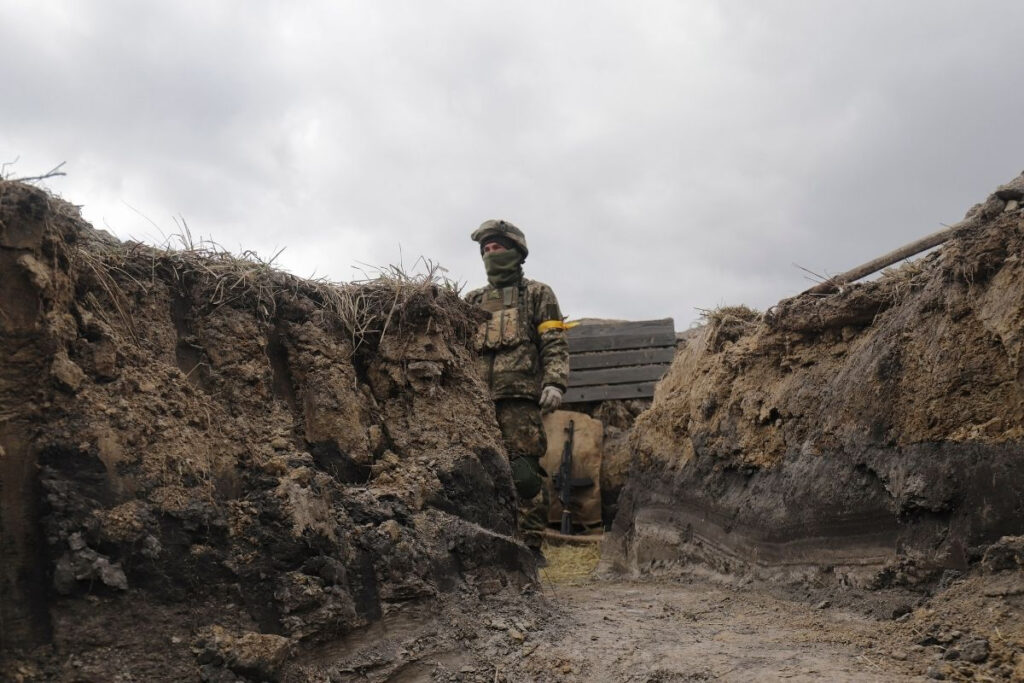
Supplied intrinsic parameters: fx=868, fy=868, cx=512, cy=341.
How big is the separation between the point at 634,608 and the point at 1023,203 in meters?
3.23

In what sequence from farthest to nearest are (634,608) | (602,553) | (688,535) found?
(602,553) → (688,535) → (634,608)

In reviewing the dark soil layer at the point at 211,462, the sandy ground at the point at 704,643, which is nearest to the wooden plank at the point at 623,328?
the sandy ground at the point at 704,643

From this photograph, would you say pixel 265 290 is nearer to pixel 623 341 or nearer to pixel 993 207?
pixel 993 207

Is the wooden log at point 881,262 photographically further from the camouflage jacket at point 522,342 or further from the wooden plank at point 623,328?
the wooden plank at point 623,328

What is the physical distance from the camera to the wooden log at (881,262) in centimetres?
583

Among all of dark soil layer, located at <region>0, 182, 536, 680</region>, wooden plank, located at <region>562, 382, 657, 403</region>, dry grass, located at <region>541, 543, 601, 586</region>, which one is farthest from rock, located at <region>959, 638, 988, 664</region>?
wooden plank, located at <region>562, 382, 657, 403</region>

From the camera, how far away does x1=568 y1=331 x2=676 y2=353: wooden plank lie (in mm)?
13594

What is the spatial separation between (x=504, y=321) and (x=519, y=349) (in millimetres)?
299

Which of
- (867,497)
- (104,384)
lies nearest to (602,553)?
(867,497)

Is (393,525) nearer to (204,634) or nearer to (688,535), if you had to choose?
(204,634)

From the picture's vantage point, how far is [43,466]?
2918mm

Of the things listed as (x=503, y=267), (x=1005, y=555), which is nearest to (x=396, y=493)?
(x=1005, y=555)

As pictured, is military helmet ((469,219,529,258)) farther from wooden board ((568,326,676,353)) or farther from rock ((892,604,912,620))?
wooden board ((568,326,676,353))

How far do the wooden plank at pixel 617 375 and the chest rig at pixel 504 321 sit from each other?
6.03 metres
